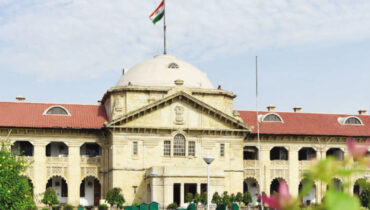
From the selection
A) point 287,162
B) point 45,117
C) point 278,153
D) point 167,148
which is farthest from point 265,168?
point 45,117

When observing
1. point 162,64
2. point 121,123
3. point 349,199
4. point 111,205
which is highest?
point 162,64

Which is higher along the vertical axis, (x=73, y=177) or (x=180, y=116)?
(x=180, y=116)

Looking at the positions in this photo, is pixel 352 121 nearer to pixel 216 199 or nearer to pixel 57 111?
pixel 216 199

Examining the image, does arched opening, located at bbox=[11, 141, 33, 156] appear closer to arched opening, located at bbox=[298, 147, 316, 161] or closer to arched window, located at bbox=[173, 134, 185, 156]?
arched window, located at bbox=[173, 134, 185, 156]

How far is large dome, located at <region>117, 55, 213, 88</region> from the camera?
62094 millimetres

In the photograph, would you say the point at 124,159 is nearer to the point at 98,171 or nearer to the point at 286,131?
the point at 98,171

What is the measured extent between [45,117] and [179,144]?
13114 millimetres

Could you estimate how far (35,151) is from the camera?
58188mm

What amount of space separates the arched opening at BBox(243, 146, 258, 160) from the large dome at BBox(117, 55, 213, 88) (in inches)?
291

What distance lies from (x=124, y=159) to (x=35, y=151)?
8433 mm

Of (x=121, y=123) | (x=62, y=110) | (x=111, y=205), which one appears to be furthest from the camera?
(x=62, y=110)

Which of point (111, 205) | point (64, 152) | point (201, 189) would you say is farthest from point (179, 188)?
point (64, 152)

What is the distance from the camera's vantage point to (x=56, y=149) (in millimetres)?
60844

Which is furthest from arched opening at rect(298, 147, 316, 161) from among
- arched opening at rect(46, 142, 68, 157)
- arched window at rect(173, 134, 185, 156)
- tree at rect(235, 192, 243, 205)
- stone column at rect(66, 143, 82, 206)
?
arched opening at rect(46, 142, 68, 157)
